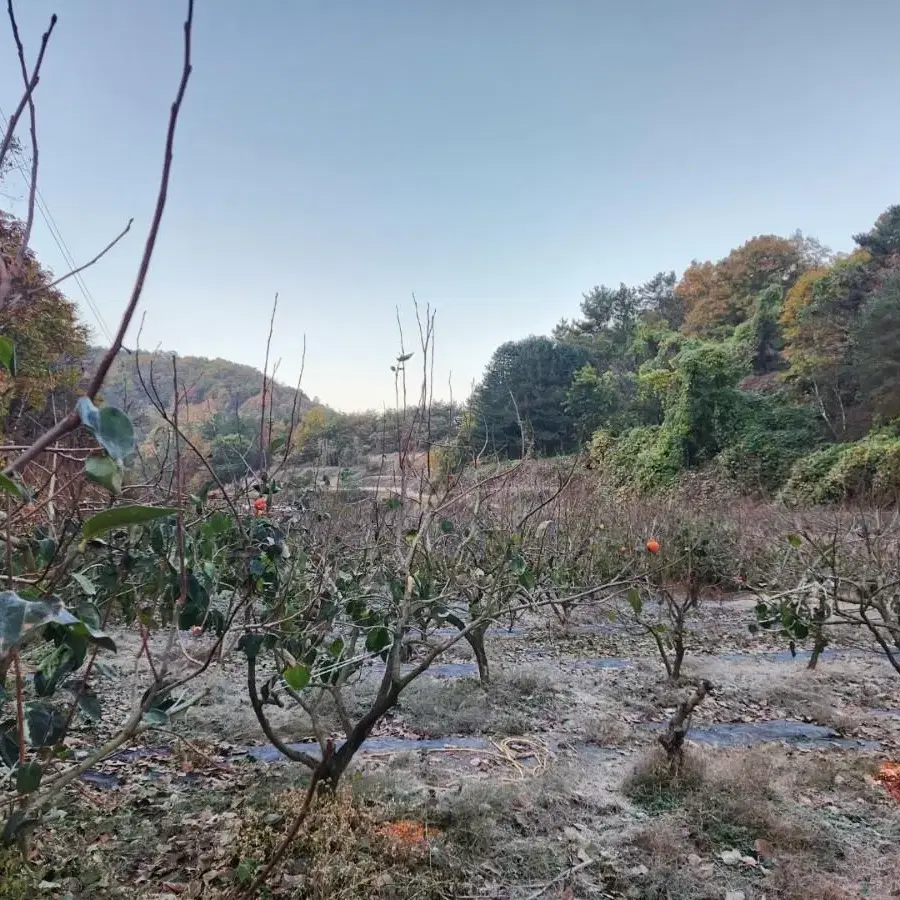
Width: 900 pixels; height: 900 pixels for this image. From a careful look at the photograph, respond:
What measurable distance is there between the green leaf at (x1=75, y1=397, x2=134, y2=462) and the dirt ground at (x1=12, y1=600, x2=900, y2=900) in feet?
3.21

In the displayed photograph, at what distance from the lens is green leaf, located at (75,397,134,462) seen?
40 centimetres

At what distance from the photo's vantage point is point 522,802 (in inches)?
92.4

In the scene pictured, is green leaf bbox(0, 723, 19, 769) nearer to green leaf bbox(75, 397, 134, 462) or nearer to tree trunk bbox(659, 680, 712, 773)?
green leaf bbox(75, 397, 134, 462)

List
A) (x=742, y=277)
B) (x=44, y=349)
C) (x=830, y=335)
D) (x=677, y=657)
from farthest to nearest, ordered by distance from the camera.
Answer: (x=742, y=277), (x=830, y=335), (x=44, y=349), (x=677, y=657)

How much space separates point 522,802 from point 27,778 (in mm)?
1959

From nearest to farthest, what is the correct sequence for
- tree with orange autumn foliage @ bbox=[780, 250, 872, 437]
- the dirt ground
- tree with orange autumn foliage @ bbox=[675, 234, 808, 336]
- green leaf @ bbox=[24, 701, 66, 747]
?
green leaf @ bbox=[24, 701, 66, 747] → the dirt ground → tree with orange autumn foliage @ bbox=[780, 250, 872, 437] → tree with orange autumn foliage @ bbox=[675, 234, 808, 336]

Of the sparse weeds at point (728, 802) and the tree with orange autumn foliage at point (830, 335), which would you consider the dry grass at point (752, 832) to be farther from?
the tree with orange autumn foliage at point (830, 335)

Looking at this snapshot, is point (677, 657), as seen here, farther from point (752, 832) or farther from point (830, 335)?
point (830, 335)

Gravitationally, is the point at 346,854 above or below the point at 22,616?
below

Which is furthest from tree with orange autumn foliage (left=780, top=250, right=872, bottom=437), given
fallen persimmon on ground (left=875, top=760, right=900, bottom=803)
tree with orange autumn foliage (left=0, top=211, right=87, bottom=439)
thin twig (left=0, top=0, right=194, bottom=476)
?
thin twig (left=0, top=0, right=194, bottom=476)

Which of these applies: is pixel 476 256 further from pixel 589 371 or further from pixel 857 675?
pixel 589 371

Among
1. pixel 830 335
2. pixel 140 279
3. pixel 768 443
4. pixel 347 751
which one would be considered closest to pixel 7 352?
pixel 140 279

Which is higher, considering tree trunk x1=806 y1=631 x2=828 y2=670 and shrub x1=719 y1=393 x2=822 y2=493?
shrub x1=719 y1=393 x2=822 y2=493

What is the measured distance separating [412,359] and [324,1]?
1.24 meters
